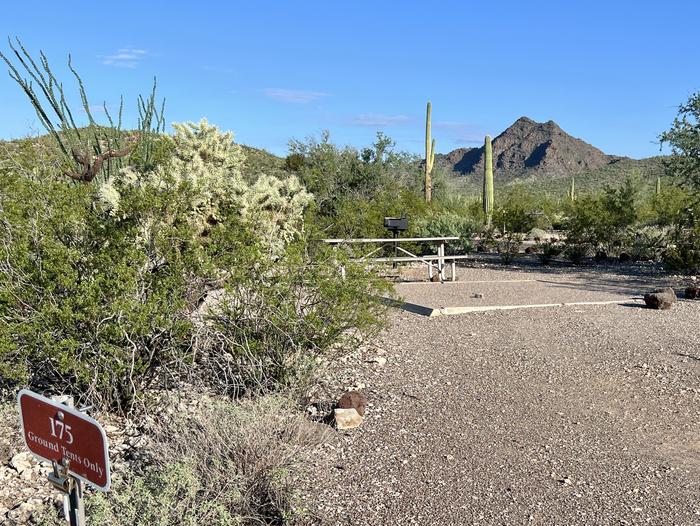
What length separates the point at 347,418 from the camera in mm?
5992

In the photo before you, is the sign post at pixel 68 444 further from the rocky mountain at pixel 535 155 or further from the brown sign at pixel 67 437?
the rocky mountain at pixel 535 155

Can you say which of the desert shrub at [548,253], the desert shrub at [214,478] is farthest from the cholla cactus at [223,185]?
the desert shrub at [548,253]

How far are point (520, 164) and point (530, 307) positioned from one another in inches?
3407

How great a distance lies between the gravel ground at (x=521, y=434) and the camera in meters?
4.55

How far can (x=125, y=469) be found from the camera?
4770 mm

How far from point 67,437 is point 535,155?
9700 cm

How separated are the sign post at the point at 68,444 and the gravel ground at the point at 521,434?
1.96 m

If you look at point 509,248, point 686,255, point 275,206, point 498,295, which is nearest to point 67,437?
point 275,206

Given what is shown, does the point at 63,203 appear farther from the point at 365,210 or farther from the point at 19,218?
the point at 365,210

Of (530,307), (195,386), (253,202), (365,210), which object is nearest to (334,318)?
(195,386)

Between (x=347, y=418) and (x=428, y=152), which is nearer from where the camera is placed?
(x=347, y=418)

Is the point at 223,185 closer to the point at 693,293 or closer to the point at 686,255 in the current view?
the point at 693,293

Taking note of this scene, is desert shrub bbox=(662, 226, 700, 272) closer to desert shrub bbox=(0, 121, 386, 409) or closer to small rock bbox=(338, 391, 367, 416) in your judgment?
desert shrub bbox=(0, 121, 386, 409)

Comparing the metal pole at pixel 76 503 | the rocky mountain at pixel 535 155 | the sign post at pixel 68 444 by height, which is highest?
the rocky mountain at pixel 535 155
